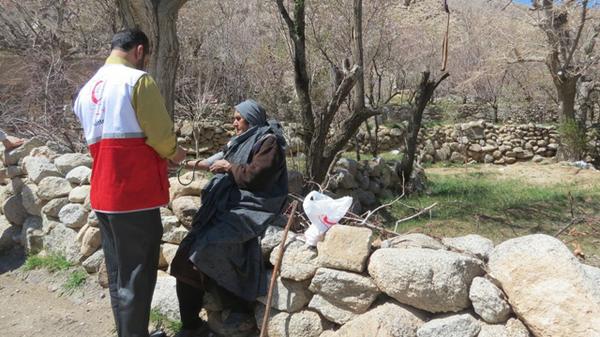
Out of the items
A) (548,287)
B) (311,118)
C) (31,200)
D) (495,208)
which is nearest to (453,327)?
(548,287)

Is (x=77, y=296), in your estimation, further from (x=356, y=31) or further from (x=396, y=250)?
(x=356, y=31)

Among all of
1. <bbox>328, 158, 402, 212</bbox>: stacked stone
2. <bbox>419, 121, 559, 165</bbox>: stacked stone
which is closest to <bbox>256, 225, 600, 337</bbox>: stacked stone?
<bbox>328, 158, 402, 212</bbox>: stacked stone

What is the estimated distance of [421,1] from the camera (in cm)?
3991

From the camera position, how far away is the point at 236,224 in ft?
8.93

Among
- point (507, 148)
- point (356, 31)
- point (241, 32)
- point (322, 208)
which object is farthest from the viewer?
point (241, 32)

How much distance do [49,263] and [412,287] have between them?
3.05 m

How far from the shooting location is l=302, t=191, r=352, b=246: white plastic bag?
2.68 metres

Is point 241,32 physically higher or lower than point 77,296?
higher

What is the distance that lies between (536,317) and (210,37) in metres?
15.4

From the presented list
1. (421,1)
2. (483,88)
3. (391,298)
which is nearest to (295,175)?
(391,298)

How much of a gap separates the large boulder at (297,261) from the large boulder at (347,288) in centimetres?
7

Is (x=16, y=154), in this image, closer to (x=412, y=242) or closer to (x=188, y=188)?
(x=188, y=188)

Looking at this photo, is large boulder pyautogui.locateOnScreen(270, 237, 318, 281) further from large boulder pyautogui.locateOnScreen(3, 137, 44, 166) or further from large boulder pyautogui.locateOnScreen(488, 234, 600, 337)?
large boulder pyautogui.locateOnScreen(3, 137, 44, 166)

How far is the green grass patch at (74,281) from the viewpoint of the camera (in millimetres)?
3672
